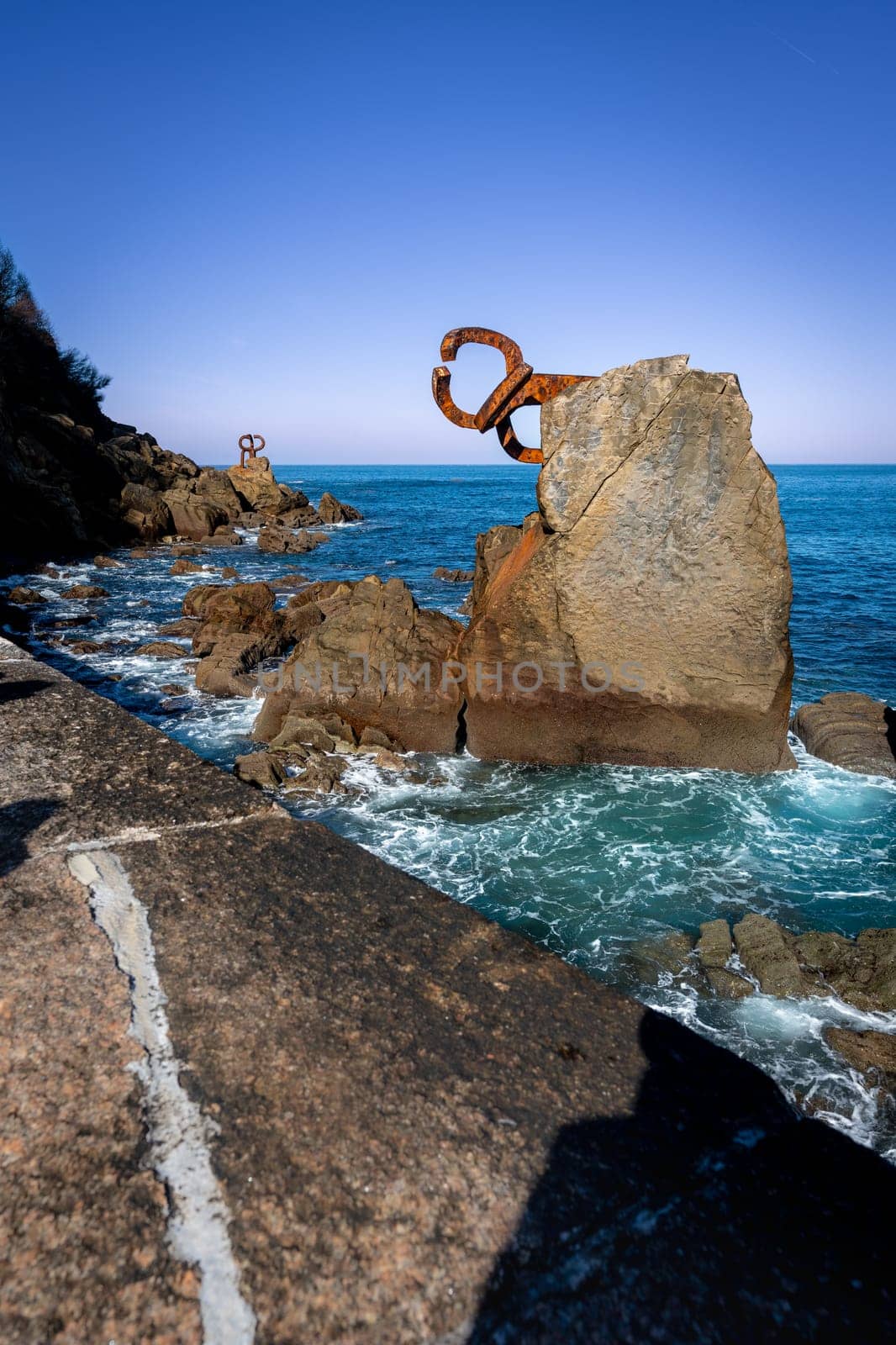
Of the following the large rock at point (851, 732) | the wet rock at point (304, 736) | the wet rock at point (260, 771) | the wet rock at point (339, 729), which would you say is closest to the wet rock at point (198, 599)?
the wet rock at point (304, 736)

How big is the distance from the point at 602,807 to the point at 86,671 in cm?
840

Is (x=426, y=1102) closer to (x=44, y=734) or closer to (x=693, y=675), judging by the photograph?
(x=44, y=734)

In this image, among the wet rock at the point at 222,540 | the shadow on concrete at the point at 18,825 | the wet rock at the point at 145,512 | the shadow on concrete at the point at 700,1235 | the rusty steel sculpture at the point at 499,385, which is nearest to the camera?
the shadow on concrete at the point at 700,1235

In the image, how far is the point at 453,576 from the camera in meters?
21.3

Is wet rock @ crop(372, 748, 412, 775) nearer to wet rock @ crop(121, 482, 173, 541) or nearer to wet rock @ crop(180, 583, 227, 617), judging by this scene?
wet rock @ crop(180, 583, 227, 617)

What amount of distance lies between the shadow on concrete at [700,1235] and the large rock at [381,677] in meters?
6.46

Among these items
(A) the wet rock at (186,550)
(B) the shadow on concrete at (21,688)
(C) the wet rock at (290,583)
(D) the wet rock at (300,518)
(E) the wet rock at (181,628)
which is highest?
(D) the wet rock at (300,518)

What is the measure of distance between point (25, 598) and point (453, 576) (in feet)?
35.0

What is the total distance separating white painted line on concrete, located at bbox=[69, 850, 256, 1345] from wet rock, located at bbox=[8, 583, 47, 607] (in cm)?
1601

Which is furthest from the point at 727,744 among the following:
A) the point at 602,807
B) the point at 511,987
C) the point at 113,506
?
the point at 113,506

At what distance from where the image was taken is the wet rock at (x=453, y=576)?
2086 centimetres

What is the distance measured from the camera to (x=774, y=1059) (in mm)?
4133

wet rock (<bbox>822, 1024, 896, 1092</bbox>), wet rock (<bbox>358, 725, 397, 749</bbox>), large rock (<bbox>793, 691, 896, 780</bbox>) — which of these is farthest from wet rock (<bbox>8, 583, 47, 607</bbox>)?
wet rock (<bbox>822, 1024, 896, 1092</bbox>)

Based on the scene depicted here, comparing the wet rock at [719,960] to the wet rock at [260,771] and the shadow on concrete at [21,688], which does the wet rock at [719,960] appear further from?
the shadow on concrete at [21,688]
